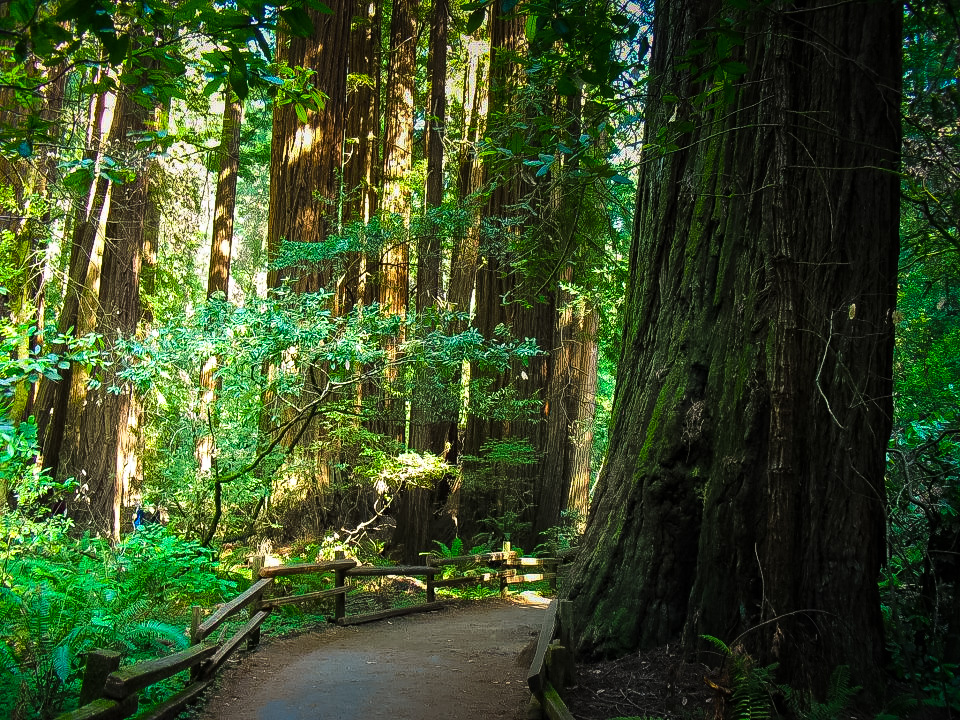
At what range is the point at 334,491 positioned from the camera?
41.7 feet

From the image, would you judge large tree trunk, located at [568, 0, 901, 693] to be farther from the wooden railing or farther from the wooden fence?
A: the wooden fence

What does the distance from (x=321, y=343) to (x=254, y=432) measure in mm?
2497

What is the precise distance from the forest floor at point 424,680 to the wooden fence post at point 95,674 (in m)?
1.59

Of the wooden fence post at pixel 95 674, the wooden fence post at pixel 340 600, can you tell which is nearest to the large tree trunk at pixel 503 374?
the wooden fence post at pixel 340 600

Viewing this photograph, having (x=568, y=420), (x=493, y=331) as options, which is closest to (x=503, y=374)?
(x=493, y=331)

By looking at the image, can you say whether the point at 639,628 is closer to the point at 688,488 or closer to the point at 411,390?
the point at 688,488

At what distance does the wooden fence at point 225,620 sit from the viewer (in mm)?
4441

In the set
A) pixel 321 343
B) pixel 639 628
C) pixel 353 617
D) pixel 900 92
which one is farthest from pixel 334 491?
pixel 900 92

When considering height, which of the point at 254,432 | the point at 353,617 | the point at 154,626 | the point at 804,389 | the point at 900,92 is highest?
the point at 900,92

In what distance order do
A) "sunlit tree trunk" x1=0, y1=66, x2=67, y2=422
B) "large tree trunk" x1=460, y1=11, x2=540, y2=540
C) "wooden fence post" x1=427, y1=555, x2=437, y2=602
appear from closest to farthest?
1. "sunlit tree trunk" x1=0, y1=66, x2=67, y2=422
2. "wooden fence post" x1=427, y1=555, x2=437, y2=602
3. "large tree trunk" x1=460, y1=11, x2=540, y2=540

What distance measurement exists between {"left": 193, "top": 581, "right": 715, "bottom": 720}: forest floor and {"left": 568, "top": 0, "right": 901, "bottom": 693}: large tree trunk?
0.38 m

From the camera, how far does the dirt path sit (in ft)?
19.7

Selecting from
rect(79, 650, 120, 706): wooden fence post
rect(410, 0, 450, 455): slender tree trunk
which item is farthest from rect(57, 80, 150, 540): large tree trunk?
rect(79, 650, 120, 706): wooden fence post

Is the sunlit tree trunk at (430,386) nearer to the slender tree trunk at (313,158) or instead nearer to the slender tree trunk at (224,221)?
the slender tree trunk at (313,158)
